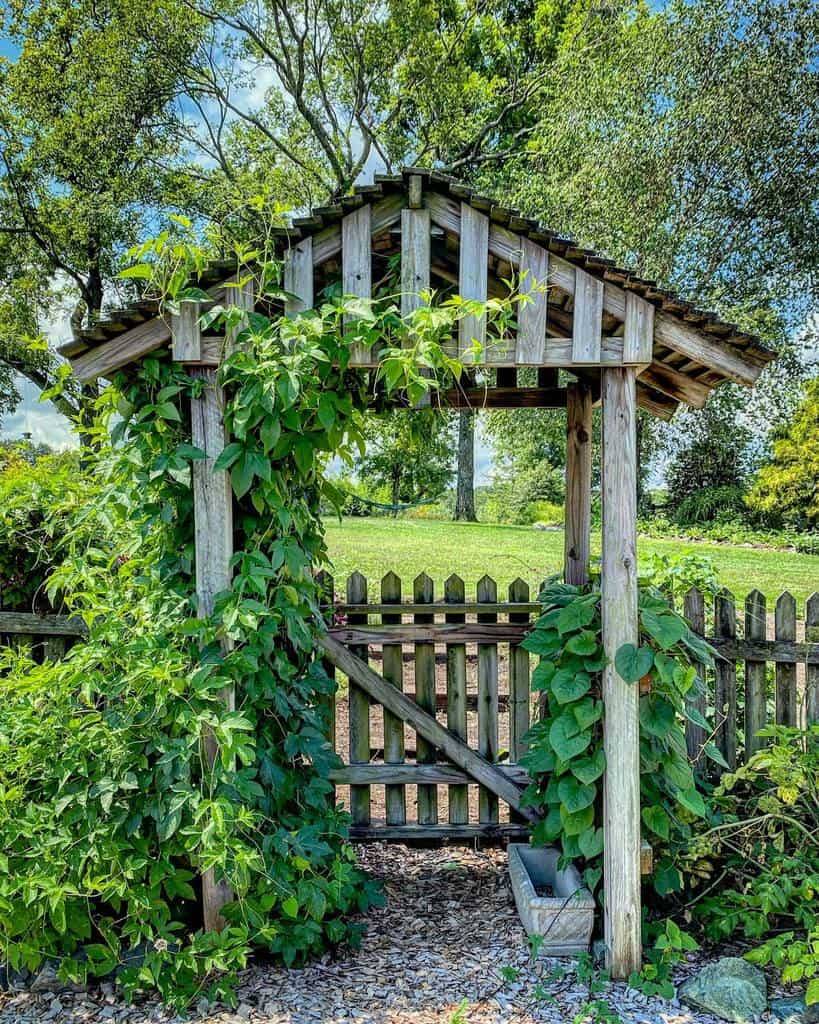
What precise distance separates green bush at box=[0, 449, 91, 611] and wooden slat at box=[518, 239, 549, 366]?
5.93 feet

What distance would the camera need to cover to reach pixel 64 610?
3.80 meters

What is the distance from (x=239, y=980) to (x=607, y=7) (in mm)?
16720

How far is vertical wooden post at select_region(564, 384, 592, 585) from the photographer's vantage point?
3.73 m

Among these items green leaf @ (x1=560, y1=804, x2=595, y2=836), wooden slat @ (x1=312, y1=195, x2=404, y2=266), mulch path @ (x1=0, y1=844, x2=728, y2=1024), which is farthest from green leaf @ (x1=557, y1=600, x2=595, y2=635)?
wooden slat @ (x1=312, y1=195, x2=404, y2=266)

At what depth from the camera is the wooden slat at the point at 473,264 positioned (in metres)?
2.68

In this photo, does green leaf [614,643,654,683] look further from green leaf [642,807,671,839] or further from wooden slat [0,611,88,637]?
wooden slat [0,611,88,637]

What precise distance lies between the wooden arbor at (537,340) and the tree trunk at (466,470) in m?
16.7

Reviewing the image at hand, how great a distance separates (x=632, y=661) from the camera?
8.82 feet

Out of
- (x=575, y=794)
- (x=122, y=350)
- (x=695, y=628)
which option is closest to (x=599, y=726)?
(x=575, y=794)

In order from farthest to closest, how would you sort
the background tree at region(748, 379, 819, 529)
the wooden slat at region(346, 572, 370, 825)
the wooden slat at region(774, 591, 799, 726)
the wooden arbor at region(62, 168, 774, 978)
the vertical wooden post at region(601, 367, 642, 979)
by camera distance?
the background tree at region(748, 379, 819, 529) → the wooden slat at region(346, 572, 370, 825) → the wooden slat at region(774, 591, 799, 726) → the vertical wooden post at region(601, 367, 642, 979) → the wooden arbor at region(62, 168, 774, 978)

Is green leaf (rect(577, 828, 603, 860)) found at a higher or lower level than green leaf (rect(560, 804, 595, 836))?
lower

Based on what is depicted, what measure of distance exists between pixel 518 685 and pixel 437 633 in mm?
529

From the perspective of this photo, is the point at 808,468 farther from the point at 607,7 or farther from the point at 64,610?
the point at 64,610

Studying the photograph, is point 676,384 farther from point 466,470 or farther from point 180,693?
point 466,470
